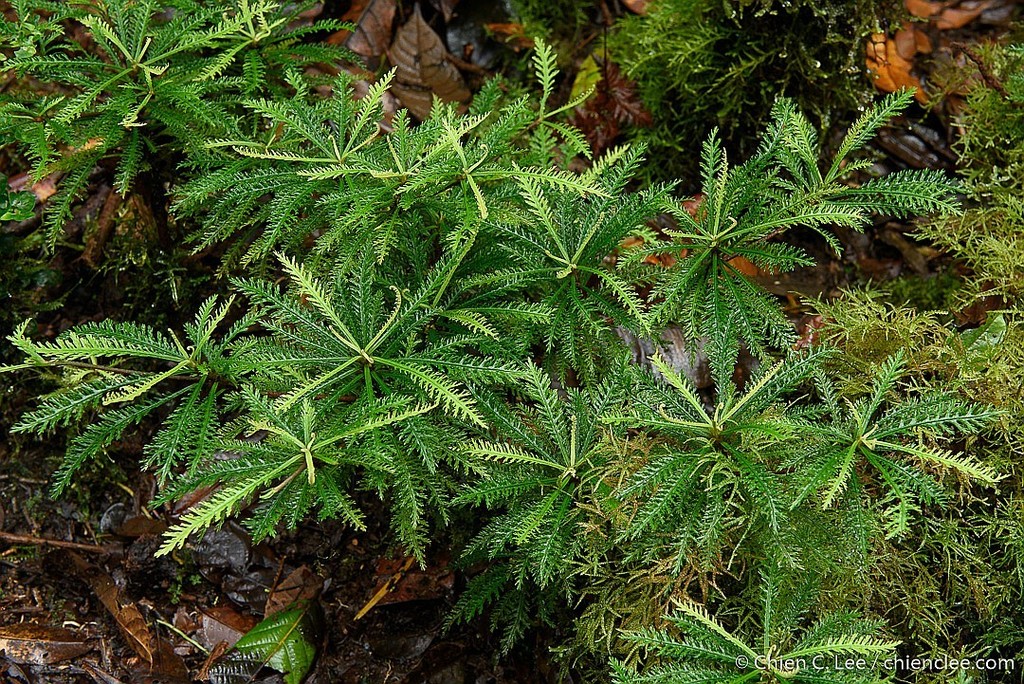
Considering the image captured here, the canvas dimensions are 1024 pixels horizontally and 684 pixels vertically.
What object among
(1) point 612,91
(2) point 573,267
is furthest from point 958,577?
(1) point 612,91

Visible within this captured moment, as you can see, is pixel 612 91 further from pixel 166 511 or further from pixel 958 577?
pixel 166 511

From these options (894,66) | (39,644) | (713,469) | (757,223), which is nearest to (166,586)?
(39,644)

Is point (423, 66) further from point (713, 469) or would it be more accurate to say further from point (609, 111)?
point (713, 469)

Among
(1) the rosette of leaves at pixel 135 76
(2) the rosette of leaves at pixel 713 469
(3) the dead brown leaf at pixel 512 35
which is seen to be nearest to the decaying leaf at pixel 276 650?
(2) the rosette of leaves at pixel 713 469

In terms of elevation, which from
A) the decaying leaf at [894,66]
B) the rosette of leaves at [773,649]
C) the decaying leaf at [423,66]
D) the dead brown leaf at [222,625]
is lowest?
the dead brown leaf at [222,625]

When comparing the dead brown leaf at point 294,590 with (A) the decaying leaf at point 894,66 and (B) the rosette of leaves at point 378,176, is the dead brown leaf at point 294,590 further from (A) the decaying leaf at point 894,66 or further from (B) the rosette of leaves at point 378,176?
(A) the decaying leaf at point 894,66

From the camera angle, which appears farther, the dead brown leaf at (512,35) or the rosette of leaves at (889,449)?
the dead brown leaf at (512,35)

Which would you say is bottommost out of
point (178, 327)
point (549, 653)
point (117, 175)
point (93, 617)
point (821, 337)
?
point (549, 653)
